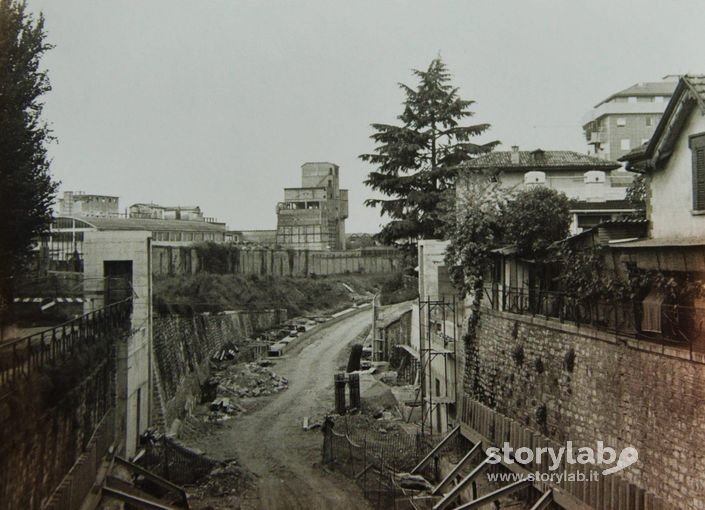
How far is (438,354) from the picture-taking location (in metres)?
25.5

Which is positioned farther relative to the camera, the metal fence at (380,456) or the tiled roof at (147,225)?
the tiled roof at (147,225)

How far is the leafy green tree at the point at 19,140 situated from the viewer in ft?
39.8

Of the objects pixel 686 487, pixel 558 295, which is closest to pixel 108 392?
pixel 558 295

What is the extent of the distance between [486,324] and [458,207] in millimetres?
4715

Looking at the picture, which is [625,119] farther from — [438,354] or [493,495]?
[493,495]

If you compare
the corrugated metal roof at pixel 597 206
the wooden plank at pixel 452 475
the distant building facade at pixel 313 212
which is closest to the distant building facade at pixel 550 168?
the corrugated metal roof at pixel 597 206

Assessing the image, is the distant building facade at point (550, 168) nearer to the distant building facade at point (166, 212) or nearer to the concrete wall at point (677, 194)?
the concrete wall at point (677, 194)

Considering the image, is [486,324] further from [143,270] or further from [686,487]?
[143,270]

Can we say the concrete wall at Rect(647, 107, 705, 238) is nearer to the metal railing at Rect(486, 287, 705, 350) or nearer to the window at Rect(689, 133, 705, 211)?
the window at Rect(689, 133, 705, 211)

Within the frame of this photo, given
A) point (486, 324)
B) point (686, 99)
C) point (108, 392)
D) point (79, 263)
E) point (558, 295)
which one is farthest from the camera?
point (79, 263)

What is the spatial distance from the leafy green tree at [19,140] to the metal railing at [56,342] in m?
1.21

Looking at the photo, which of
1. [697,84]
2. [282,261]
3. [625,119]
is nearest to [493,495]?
[697,84]

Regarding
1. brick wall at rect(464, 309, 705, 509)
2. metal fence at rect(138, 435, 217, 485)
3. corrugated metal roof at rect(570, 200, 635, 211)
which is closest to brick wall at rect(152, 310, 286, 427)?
metal fence at rect(138, 435, 217, 485)

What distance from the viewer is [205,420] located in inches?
1089
